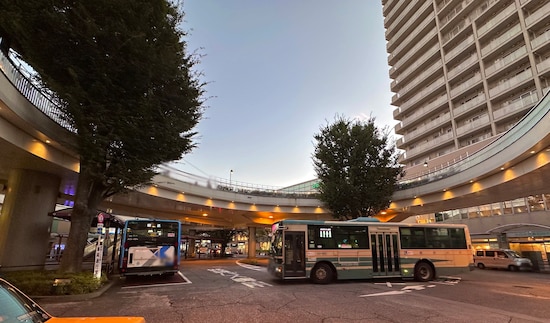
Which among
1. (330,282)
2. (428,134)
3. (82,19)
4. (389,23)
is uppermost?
(389,23)

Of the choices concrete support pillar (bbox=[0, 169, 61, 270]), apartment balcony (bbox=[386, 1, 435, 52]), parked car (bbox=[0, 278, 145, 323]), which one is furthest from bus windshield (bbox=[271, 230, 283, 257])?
apartment balcony (bbox=[386, 1, 435, 52])

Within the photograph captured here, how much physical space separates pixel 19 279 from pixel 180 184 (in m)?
14.8

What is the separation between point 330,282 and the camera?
1411 centimetres

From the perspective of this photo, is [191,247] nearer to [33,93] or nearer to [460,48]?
[33,93]

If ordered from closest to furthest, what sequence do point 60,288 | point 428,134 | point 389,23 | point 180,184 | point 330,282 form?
point 60,288 → point 330,282 → point 180,184 → point 428,134 → point 389,23

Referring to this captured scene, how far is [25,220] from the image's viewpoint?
576 inches

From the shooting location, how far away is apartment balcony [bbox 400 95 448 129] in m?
49.3

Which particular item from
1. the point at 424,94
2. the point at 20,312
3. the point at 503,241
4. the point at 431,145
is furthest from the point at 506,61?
the point at 20,312

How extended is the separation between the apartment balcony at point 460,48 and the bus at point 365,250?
40779 millimetres

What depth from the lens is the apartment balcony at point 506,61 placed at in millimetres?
37497

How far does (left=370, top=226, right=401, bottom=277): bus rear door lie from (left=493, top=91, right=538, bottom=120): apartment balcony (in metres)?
32.4

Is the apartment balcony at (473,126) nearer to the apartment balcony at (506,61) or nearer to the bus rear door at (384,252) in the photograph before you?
the apartment balcony at (506,61)

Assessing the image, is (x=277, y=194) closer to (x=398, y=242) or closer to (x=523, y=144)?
(x=398, y=242)

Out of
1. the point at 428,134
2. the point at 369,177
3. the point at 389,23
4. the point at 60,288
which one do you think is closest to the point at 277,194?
the point at 369,177
